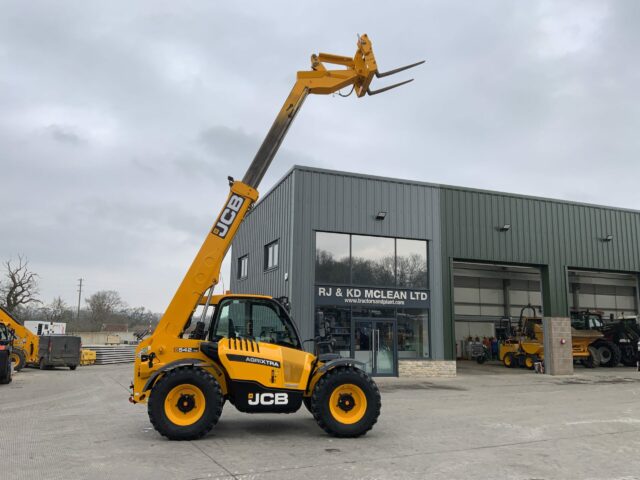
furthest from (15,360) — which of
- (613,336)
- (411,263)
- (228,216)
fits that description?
(613,336)

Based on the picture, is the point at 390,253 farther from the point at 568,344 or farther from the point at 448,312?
the point at 568,344

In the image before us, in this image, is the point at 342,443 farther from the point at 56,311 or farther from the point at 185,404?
the point at 56,311

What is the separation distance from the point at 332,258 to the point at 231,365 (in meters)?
10.6

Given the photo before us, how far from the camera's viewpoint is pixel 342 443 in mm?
7684

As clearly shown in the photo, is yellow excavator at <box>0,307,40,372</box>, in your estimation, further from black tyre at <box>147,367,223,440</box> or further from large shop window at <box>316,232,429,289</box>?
black tyre at <box>147,367,223,440</box>

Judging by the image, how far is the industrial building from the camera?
18000mm

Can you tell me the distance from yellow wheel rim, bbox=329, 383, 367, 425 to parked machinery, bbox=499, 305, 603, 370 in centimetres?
1867

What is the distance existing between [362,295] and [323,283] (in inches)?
59.0

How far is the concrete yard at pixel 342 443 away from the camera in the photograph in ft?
20.2

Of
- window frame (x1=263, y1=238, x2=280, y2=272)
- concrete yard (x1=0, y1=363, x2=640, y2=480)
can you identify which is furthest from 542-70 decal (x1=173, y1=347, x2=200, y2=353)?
window frame (x1=263, y1=238, x2=280, y2=272)

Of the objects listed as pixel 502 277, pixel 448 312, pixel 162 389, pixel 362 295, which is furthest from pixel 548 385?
pixel 502 277

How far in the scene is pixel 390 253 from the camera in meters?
19.3

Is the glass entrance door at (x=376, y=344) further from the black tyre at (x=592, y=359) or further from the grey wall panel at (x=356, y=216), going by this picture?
the black tyre at (x=592, y=359)

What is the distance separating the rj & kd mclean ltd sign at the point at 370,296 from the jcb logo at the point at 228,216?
9130 mm
